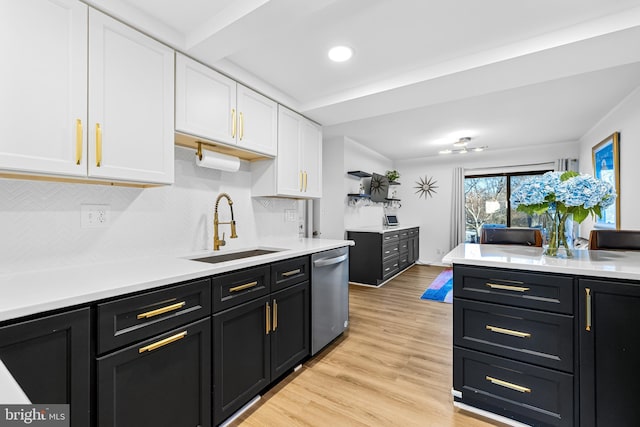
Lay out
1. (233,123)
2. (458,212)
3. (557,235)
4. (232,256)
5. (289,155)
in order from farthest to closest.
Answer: (458,212), (289,155), (232,256), (233,123), (557,235)

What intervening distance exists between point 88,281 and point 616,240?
351 cm

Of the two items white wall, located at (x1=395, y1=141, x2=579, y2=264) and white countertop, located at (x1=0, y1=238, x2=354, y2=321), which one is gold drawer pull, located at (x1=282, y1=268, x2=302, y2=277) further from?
white wall, located at (x1=395, y1=141, x2=579, y2=264)

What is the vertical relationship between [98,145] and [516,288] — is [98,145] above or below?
above

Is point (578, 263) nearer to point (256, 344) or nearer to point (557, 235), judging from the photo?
point (557, 235)

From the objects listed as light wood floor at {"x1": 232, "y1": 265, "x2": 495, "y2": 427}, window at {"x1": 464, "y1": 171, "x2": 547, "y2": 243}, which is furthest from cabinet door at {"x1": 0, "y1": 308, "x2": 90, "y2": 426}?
window at {"x1": 464, "y1": 171, "x2": 547, "y2": 243}

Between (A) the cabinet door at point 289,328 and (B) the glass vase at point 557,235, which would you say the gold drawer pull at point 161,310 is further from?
(B) the glass vase at point 557,235

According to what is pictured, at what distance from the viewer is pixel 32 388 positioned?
93 cm

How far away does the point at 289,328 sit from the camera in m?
2.04

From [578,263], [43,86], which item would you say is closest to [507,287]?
[578,263]

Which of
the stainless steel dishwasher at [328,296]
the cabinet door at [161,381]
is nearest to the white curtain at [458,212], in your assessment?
the stainless steel dishwasher at [328,296]

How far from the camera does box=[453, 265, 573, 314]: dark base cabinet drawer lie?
147 centimetres

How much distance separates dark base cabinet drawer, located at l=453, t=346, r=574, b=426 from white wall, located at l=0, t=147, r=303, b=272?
76.4 inches

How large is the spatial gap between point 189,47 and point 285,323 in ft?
6.41

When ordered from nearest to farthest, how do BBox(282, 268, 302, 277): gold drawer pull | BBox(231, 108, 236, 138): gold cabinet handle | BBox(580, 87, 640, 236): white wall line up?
BBox(282, 268, 302, 277): gold drawer pull
BBox(231, 108, 236, 138): gold cabinet handle
BBox(580, 87, 640, 236): white wall
